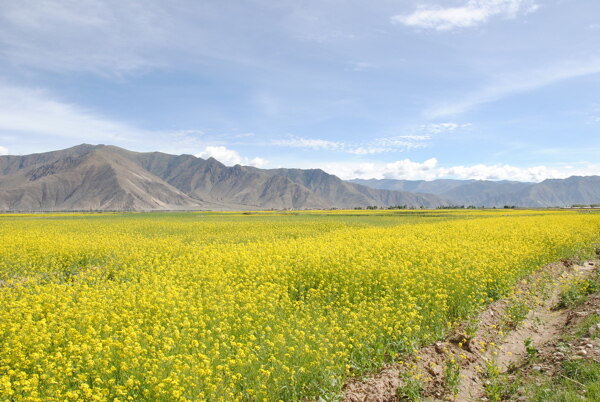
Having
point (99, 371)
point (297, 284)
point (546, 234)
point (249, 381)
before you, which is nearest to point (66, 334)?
point (99, 371)

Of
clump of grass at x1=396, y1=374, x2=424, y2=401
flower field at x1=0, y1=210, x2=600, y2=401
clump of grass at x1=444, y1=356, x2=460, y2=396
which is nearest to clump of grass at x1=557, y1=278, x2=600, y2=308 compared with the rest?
flower field at x1=0, y1=210, x2=600, y2=401

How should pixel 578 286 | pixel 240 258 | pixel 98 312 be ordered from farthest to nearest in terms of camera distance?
pixel 240 258, pixel 578 286, pixel 98 312

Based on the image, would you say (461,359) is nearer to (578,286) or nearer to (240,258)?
(578,286)

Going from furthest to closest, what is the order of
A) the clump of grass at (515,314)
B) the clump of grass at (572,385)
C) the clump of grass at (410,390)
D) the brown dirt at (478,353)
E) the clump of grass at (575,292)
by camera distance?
the clump of grass at (575,292), the clump of grass at (515,314), the brown dirt at (478,353), the clump of grass at (410,390), the clump of grass at (572,385)

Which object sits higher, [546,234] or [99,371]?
[546,234]

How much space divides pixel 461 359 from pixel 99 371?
6532 mm

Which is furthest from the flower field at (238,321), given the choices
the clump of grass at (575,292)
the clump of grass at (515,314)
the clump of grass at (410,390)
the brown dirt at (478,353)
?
the clump of grass at (575,292)

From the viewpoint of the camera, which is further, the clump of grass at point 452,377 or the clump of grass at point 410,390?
the clump of grass at point 452,377

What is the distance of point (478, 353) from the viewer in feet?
26.2

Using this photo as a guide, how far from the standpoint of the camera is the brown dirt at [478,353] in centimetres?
668

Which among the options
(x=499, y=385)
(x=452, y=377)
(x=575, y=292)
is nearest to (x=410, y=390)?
(x=452, y=377)

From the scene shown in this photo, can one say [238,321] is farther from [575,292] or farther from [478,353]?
[575,292]

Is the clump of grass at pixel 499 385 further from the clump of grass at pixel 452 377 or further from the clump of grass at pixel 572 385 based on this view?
the clump of grass at pixel 452 377

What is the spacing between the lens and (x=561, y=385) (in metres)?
6.50
